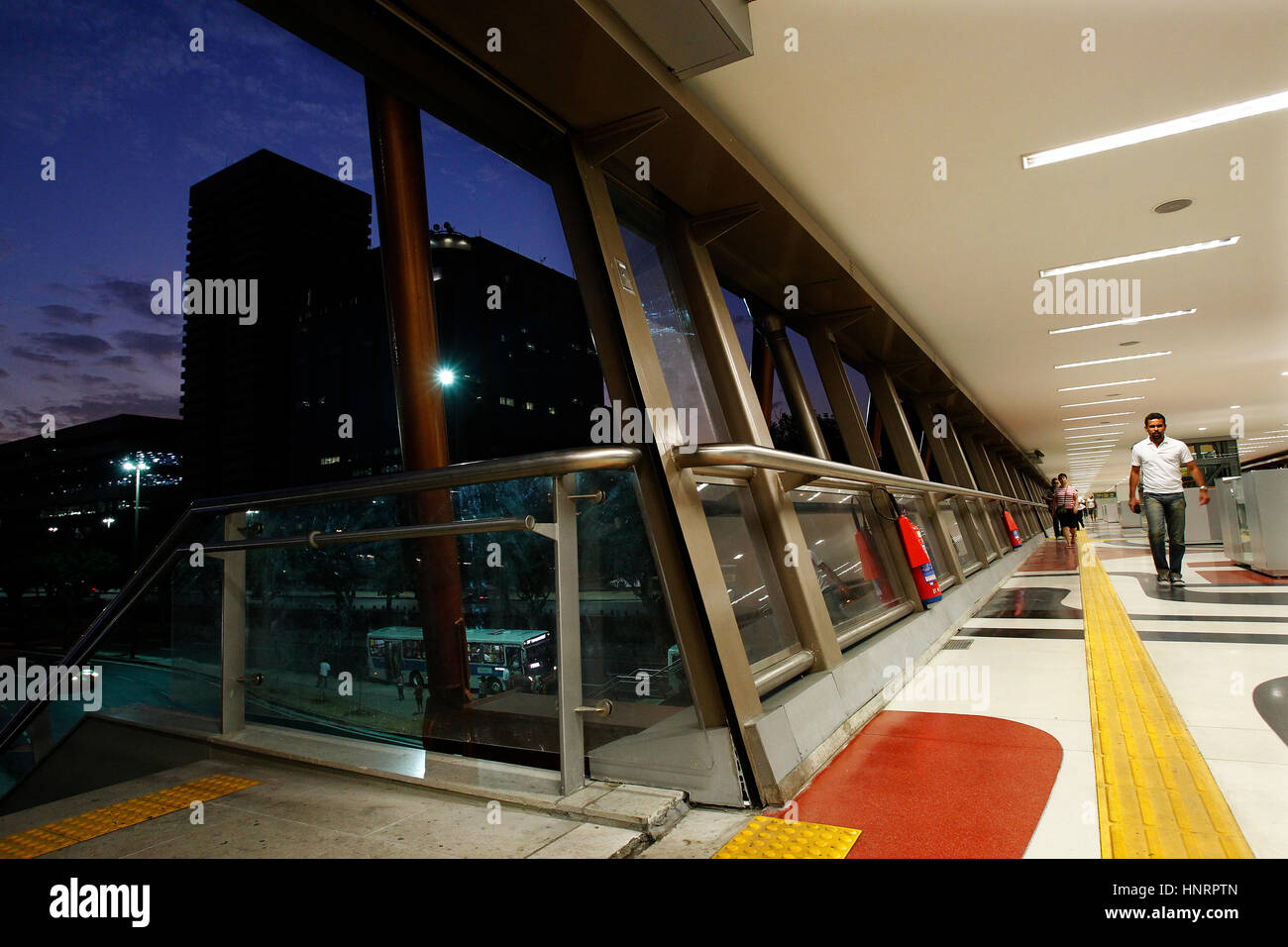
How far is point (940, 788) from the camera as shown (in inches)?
79.9

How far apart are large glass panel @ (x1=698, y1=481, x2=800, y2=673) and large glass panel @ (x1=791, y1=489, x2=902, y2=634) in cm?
42

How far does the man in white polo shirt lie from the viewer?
606cm

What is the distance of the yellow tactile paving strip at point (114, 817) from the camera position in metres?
1.91

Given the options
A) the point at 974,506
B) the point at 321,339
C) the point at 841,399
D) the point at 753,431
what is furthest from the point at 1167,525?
the point at 321,339

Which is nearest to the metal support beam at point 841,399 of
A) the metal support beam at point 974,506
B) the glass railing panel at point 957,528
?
the glass railing panel at point 957,528

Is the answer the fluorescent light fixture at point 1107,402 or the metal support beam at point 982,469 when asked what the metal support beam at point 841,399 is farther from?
the fluorescent light fixture at point 1107,402

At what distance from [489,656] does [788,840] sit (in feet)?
3.61

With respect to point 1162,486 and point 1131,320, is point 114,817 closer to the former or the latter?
point 1162,486

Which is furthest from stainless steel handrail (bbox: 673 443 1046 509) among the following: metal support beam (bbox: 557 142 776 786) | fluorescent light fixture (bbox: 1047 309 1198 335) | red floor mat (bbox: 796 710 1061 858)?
fluorescent light fixture (bbox: 1047 309 1198 335)

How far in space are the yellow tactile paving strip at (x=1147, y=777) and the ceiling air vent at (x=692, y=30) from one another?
2.79 meters

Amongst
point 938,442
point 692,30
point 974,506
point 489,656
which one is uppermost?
point 692,30

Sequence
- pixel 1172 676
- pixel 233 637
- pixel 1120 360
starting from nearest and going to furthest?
pixel 233 637 < pixel 1172 676 < pixel 1120 360

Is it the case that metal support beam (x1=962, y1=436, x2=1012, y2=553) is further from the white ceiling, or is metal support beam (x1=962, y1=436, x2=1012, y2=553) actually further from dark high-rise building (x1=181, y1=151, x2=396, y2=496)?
dark high-rise building (x1=181, y1=151, x2=396, y2=496)
